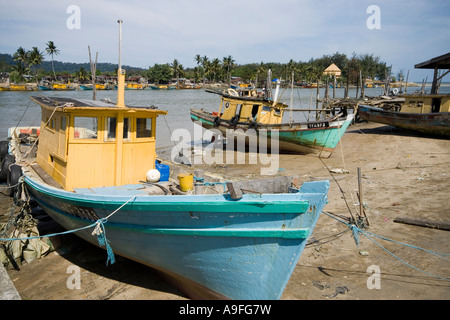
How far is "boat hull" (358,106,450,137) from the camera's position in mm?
16938

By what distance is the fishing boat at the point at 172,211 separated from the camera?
4.63 m

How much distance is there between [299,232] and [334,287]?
1.66m

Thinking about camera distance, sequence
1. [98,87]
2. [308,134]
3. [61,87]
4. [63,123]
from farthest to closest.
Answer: [98,87] < [61,87] < [308,134] < [63,123]

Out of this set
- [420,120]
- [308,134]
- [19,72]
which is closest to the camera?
[308,134]

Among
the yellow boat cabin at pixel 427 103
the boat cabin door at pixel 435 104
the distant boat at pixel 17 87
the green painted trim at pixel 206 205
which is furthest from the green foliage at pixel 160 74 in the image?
the green painted trim at pixel 206 205

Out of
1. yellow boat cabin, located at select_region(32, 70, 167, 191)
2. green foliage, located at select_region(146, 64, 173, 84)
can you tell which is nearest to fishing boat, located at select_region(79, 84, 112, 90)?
green foliage, located at select_region(146, 64, 173, 84)

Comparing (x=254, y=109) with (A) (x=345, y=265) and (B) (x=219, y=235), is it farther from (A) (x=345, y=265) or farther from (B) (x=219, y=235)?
(B) (x=219, y=235)

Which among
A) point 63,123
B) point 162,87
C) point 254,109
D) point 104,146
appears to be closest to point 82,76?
point 162,87

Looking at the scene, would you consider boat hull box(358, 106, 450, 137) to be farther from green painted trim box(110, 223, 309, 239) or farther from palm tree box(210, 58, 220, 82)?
palm tree box(210, 58, 220, 82)

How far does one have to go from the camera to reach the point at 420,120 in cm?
1794

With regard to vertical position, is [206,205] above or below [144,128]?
below

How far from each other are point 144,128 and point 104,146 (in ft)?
2.97

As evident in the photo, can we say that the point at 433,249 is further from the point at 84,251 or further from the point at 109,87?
the point at 109,87

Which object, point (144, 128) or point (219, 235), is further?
point (144, 128)
